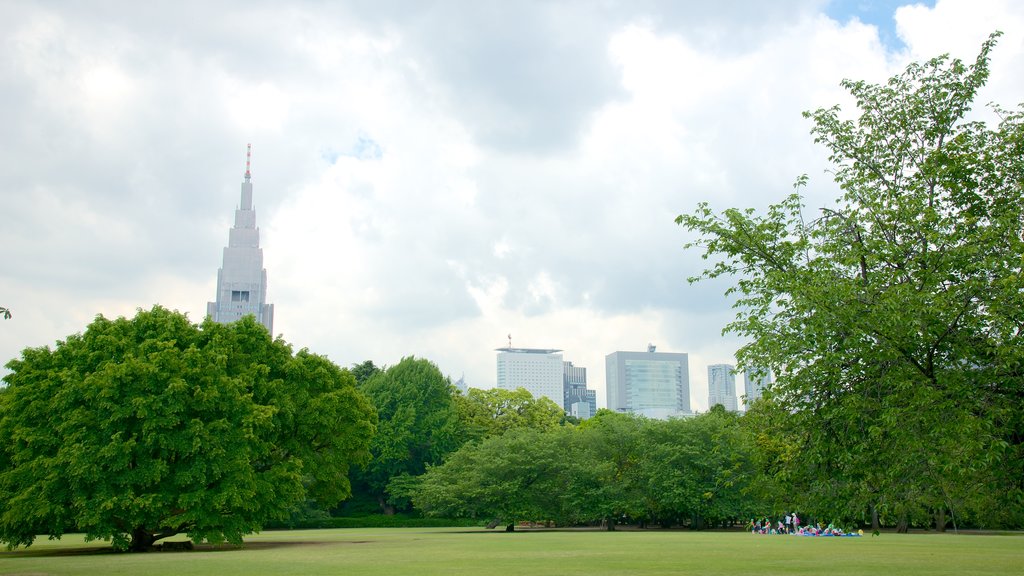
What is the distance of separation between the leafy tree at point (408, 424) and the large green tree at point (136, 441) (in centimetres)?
3874

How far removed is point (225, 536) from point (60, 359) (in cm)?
1123

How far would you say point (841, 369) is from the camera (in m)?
13.8

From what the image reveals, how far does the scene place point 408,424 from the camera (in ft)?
254

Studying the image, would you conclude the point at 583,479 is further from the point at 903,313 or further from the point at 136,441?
the point at 903,313

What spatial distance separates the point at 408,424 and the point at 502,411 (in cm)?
1301

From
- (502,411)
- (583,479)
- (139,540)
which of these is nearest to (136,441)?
(139,540)

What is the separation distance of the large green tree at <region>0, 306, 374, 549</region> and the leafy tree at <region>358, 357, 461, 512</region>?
38.7m

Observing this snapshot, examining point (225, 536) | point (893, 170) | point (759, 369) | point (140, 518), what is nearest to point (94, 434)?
point (140, 518)

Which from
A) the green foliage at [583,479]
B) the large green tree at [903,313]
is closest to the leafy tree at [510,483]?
the green foliage at [583,479]

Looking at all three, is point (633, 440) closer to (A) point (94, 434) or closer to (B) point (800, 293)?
(A) point (94, 434)

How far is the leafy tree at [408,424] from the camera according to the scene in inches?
3059

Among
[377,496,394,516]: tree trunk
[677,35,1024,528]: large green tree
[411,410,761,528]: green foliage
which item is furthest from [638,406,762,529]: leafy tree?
[677,35,1024,528]: large green tree

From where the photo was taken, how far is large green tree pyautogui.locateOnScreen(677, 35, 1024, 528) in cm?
1240

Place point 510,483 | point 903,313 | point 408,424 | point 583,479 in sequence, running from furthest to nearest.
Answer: point 408,424
point 583,479
point 510,483
point 903,313
